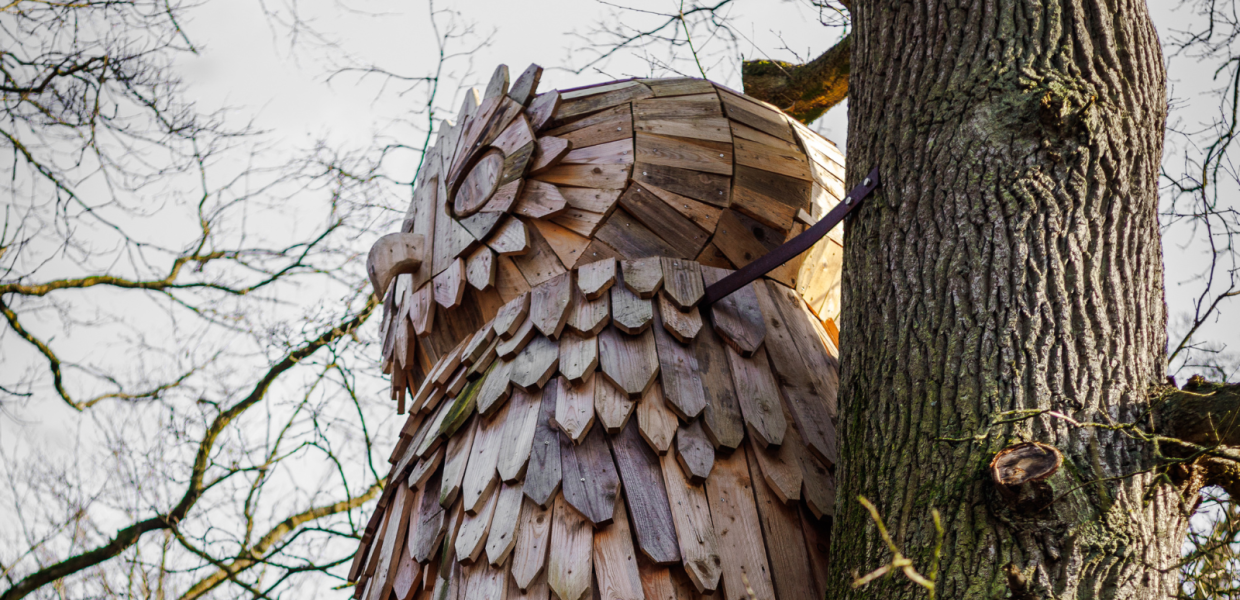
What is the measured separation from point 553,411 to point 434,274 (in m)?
0.81

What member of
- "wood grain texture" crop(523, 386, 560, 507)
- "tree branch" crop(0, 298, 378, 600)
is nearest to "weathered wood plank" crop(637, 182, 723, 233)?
"wood grain texture" crop(523, 386, 560, 507)

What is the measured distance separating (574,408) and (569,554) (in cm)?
39

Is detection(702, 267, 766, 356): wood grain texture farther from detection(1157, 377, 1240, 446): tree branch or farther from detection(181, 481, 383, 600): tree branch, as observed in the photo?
detection(181, 481, 383, 600): tree branch

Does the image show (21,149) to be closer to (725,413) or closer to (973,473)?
(725,413)

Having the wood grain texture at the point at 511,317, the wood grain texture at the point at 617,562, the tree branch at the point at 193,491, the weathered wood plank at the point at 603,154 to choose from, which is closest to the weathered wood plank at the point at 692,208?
the weathered wood plank at the point at 603,154

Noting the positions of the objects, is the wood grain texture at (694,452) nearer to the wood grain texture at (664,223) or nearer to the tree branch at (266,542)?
the wood grain texture at (664,223)

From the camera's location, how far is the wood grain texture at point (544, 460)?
2295mm

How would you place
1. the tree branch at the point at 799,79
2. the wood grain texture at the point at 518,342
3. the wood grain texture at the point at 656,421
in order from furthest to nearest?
the tree branch at the point at 799,79, the wood grain texture at the point at 518,342, the wood grain texture at the point at 656,421

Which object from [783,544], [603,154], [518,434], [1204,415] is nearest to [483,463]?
[518,434]

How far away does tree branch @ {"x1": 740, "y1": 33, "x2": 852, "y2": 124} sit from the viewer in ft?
15.7

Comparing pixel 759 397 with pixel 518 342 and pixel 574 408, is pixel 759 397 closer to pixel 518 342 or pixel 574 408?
pixel 574 408

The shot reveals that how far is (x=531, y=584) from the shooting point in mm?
2178

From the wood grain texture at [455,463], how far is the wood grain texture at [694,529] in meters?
0.54

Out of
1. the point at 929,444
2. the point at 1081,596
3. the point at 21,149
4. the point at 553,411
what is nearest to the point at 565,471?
the point at 553,411
